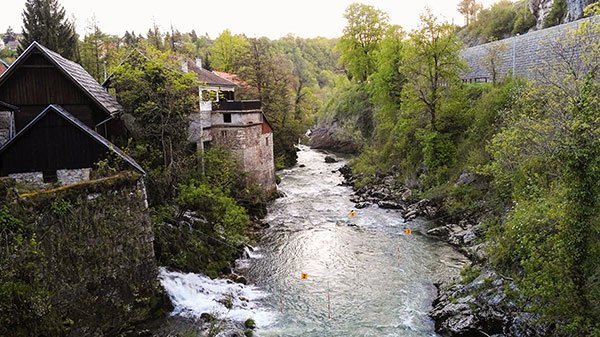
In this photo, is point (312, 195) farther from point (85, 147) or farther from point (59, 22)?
point (59, 22)

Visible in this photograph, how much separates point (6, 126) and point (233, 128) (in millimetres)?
11695

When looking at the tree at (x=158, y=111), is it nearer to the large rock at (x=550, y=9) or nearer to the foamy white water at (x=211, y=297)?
the foamy white water at (x=211, y=297)

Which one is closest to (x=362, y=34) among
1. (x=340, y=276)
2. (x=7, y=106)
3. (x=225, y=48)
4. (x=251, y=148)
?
(x=225, y=48)

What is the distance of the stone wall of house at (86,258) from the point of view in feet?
33.4

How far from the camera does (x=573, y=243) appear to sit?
9.12m

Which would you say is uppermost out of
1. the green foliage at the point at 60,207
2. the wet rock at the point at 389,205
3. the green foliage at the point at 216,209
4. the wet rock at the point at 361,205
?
the green foliage at the point at 60,207

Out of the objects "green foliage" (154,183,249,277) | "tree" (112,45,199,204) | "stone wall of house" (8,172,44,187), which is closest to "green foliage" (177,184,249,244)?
"green foliage" (154,183,249,277)

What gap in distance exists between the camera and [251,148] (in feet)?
86.8

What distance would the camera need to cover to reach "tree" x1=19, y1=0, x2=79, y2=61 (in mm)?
37438

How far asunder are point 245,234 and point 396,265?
7.39 m

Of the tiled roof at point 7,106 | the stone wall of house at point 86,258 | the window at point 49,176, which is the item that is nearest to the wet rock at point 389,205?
the stone wall of house at point 86,258

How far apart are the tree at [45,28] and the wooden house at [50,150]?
27.6 metres

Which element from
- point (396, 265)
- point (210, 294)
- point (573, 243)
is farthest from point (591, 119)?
point (210, 294)

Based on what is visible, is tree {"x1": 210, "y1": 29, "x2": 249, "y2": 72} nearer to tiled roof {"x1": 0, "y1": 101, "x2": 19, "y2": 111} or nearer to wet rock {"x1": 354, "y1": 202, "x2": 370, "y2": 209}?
wet rock {"x1": 354, "y1": 202, "x2": 370, "y2": 209}
